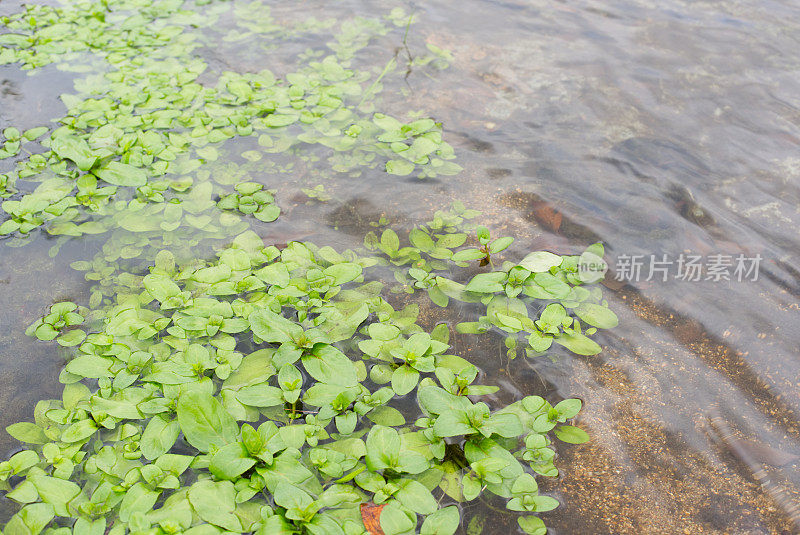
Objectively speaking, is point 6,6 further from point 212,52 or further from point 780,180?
point 780,180

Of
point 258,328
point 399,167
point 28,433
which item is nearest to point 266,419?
point 258,328

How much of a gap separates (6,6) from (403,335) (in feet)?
19.2

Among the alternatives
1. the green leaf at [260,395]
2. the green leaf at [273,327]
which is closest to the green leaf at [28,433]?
the green leaf at [260,395]

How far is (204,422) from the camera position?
230 centimetres

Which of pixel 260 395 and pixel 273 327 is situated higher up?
pixel 273 327

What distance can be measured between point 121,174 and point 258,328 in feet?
5.91

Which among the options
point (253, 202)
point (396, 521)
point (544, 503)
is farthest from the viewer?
point (253, 202)

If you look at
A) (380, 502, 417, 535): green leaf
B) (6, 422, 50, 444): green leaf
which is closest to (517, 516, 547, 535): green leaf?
(380, 502, 417, 535): green leaf

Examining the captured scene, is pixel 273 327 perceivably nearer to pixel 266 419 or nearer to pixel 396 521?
pixel 266 419

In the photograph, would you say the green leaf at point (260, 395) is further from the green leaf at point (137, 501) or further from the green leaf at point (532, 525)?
the green leaf at point (532, 525)

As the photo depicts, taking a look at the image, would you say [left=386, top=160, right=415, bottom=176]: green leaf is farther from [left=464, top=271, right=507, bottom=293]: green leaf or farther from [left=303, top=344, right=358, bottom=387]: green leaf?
[left=303, top=344, right=358, bottom=387]: green leaf

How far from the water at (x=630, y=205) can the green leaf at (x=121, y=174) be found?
0.60m

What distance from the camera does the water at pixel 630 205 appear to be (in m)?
2.45

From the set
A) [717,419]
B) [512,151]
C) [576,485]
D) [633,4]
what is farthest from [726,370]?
[633,4]
